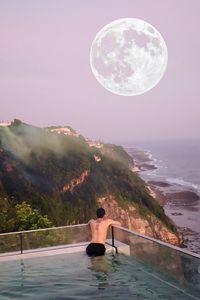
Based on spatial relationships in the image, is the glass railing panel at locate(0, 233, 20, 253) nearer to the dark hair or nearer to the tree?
the dark hair

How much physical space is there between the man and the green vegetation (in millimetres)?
23387

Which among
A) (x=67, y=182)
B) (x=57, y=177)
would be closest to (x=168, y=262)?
(x=57, y=177)

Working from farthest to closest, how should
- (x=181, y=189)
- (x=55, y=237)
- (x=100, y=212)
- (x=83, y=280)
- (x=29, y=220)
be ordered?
(x=181, y=189) → (x=29, y=220) → (x=55, y=237) → (x=100, y=212) → (x=83, y=280)

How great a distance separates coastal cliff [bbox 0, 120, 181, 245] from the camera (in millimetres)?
42312

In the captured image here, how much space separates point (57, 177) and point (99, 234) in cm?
3847

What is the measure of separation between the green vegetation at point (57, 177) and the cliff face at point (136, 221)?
0.99m

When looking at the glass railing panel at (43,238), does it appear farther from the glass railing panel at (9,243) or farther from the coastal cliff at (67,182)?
the coastal cliff at (67,182)

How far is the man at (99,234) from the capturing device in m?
10.7

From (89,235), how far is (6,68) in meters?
37.6

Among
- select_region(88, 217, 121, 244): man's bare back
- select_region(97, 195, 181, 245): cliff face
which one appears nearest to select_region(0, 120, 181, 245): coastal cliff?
select_region(97, 195, 181, 245): cliff face

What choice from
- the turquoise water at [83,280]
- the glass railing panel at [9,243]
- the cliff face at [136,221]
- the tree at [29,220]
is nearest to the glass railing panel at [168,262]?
the turquoise water at [83,280]

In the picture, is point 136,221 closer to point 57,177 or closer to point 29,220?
point 57,177

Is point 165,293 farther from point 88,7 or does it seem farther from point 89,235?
point 88,7

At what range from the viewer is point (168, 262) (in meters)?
8.02
